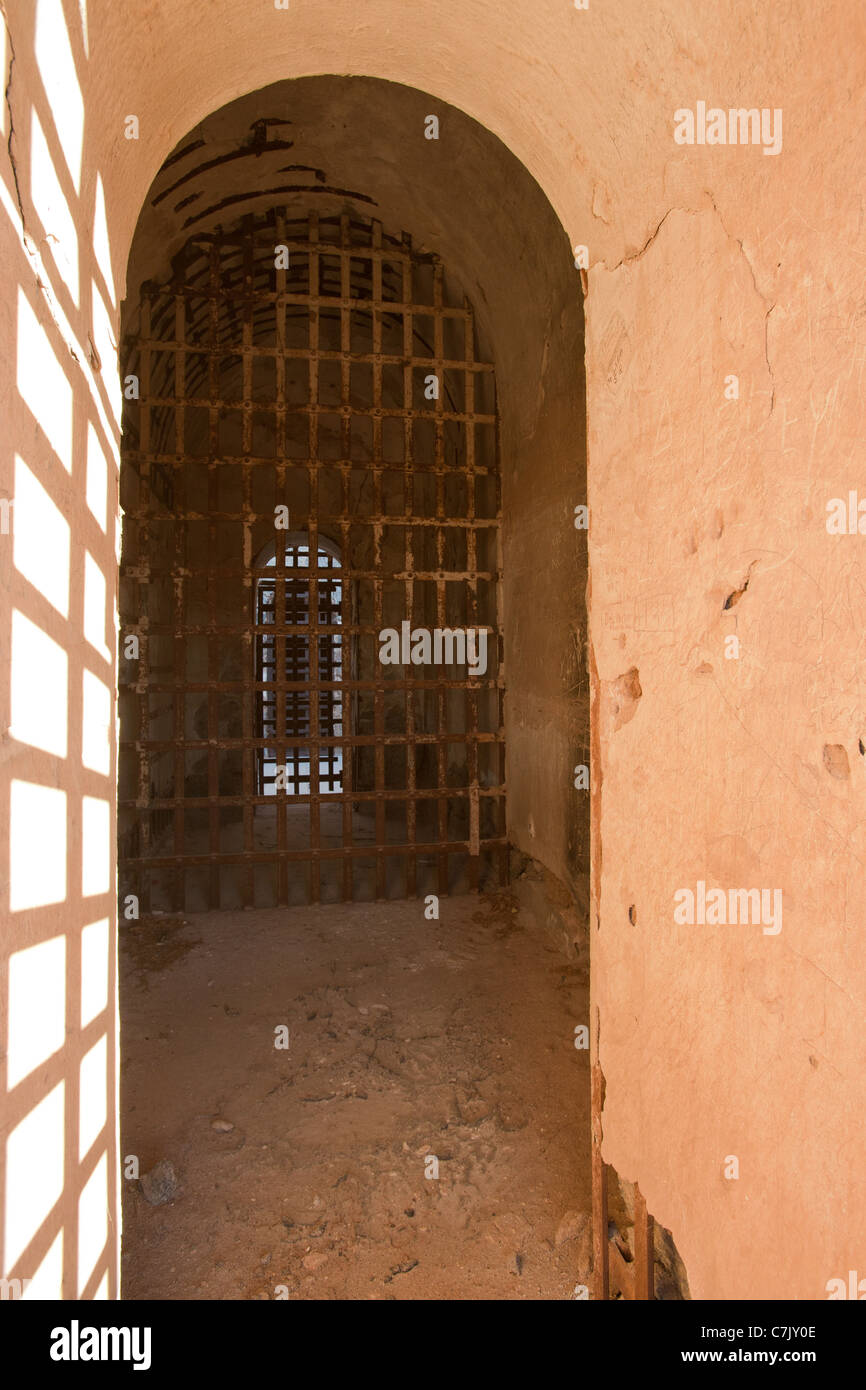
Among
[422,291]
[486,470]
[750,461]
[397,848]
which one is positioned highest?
[422,291]

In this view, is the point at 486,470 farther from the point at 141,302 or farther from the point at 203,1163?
the point at 203,1163

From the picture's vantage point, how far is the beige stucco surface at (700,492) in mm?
989

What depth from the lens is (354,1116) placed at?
7.59 feet

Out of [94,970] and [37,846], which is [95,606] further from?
[94,970]

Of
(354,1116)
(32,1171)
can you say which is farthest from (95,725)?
(354,1116)

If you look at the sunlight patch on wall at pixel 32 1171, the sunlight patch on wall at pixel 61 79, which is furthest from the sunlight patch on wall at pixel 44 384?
the sunlight patch on wall at pixel 32 1171

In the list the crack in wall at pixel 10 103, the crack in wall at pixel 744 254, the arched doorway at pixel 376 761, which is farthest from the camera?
the arched doorway at pixel 376 761

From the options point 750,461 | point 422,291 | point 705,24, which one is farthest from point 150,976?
point 422,291

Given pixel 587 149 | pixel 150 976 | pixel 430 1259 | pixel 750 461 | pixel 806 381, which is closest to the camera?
pixel 806 381

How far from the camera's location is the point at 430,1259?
1787 mm

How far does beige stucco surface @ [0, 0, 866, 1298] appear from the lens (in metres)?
0.99

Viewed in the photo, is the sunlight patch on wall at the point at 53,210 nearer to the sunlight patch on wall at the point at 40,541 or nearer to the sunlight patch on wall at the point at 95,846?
the sunlight patch on wall at the point at 40,541

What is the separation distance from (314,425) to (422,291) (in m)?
1.29

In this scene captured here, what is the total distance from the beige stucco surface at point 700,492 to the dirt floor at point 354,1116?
63 centimetres
